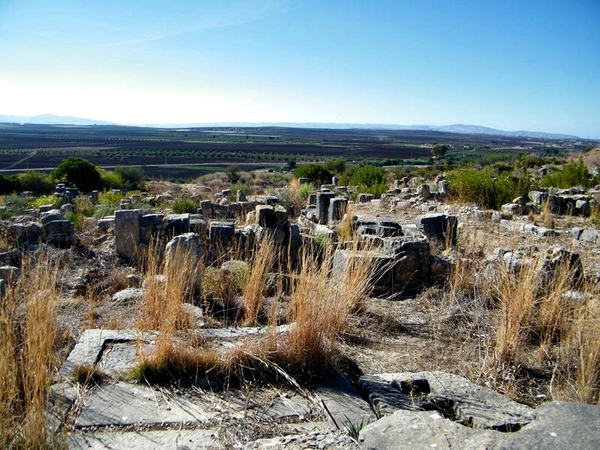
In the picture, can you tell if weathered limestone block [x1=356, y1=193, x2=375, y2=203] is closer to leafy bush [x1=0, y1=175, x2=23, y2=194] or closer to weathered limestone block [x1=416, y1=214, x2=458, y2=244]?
weathered limestone block [x1=416, y1=214, x2=458, y2=244]

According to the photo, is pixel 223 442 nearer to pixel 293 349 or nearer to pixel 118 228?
pixel 293 349

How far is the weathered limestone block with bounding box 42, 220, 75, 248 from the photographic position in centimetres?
838

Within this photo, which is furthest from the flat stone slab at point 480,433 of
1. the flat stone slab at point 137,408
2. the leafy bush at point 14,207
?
the leafy bush at point 14,207

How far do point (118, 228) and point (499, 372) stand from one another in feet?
20.8

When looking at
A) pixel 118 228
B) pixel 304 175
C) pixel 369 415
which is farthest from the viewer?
pixel 304 175

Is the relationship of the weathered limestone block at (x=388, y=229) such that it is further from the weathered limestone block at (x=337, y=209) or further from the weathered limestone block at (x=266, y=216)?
the weathered limestone block at (x=337, y=209)

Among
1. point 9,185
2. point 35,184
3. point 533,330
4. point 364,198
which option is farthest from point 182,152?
point 533,330

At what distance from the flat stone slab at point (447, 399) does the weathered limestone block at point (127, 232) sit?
5.58m

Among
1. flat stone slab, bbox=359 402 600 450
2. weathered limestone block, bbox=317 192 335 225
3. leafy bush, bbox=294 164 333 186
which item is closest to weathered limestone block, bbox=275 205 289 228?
weathered limestone block, bbox=317 192 335 225

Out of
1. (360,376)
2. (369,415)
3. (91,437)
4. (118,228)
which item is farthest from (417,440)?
(118,228)

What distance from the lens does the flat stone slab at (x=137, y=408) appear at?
2.95 meters

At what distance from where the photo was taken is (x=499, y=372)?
380 centimetres

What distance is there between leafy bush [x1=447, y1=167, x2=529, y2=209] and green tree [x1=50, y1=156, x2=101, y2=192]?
15978 mm

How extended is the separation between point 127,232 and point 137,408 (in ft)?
17.5
